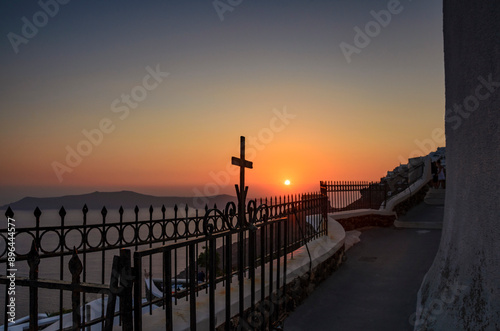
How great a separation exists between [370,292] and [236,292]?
11.8 feet

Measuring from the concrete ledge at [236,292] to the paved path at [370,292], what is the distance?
1.93ft

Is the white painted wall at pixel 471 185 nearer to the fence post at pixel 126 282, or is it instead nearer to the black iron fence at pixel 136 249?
the black iron fence at pixel 136 249

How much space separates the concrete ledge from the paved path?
23.2 inches

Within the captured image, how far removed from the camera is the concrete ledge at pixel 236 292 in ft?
13.7

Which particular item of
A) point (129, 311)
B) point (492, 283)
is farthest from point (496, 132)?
point (129, 311)

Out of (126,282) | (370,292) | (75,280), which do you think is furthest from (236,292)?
(370,292)

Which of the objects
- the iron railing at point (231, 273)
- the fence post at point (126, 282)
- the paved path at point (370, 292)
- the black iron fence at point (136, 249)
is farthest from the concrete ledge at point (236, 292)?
the fence post at point (126, 282)

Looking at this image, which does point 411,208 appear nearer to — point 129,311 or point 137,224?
point 137,224

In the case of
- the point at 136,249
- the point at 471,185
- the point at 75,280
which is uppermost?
the point at 471,185

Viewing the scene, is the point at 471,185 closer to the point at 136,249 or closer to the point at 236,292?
the point at 236,292

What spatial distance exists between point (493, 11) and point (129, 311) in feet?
15.7

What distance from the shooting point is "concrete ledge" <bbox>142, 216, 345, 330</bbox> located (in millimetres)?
4174

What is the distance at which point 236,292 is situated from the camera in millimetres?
5293

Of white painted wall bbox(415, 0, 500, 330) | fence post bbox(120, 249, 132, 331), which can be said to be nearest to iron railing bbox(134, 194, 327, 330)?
fence post bbox(120, 249, 132, 331)
